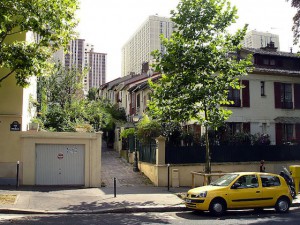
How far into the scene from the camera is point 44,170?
A: 1855 centimetres

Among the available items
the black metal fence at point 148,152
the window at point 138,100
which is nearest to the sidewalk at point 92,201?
the black metal fence at point 148,152

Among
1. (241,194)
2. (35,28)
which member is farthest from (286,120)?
(35,28)

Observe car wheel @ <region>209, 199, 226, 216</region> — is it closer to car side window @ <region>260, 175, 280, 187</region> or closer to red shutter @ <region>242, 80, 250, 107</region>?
car side window @ <region>260, 175, 280, 187</region>

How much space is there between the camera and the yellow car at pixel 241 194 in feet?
42.0

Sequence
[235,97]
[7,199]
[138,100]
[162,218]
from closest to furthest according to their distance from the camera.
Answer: [162,218] < [7,199] < [235,97] < [138,100]

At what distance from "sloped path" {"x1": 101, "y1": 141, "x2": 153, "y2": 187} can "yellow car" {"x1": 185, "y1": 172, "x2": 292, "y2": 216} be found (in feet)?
22.6

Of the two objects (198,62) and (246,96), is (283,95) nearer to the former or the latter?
(246,96)

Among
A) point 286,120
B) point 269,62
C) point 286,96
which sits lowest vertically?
point 286,120

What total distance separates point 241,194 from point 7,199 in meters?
8.49

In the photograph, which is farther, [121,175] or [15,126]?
[121,175]

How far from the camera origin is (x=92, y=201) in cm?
1504

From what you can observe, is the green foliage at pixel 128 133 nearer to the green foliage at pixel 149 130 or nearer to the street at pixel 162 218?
the green foliage at pixel 149 130

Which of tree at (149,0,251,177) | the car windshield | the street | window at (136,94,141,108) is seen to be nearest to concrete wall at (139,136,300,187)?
tree at (149,0,251,177)

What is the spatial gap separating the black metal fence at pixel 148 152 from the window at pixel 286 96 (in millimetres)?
11387
